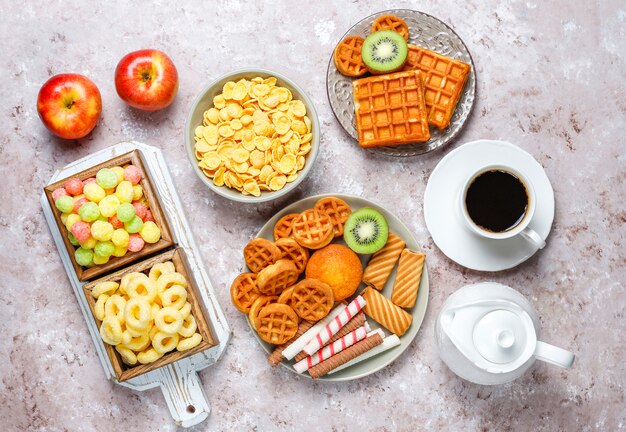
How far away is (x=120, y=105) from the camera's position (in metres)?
2.27

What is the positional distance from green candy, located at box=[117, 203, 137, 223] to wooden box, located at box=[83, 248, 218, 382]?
0.49 feet

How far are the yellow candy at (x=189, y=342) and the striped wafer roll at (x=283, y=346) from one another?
26 cm

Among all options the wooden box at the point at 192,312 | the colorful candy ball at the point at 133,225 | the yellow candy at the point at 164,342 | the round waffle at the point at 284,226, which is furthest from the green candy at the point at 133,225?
the round waffle at the point at 284,226

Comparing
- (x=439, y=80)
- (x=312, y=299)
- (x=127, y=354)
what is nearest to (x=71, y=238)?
(x=127, y=354)

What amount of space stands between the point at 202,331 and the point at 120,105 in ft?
2.73

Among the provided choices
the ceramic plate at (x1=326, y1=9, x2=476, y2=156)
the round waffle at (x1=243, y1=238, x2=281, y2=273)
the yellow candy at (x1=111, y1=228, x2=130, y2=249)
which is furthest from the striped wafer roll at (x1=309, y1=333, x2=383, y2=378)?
the yellow candy at (x1=111, y1=228, x2=130, y2=249)

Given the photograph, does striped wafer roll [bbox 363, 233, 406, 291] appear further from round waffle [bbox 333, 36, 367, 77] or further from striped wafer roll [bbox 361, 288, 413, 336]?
round waffle [bbox 333, 36, 367, 77]

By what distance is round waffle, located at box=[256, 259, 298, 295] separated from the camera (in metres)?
2.07

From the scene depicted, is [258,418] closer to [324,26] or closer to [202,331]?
[202,331]

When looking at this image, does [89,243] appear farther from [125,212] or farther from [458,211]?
[458,211]

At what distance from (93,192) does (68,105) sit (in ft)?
1.15

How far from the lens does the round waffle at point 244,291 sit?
212 centimetres

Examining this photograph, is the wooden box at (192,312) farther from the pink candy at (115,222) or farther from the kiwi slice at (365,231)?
the kiwi slice at (365,231)

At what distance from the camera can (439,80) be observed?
2129 millimetres
